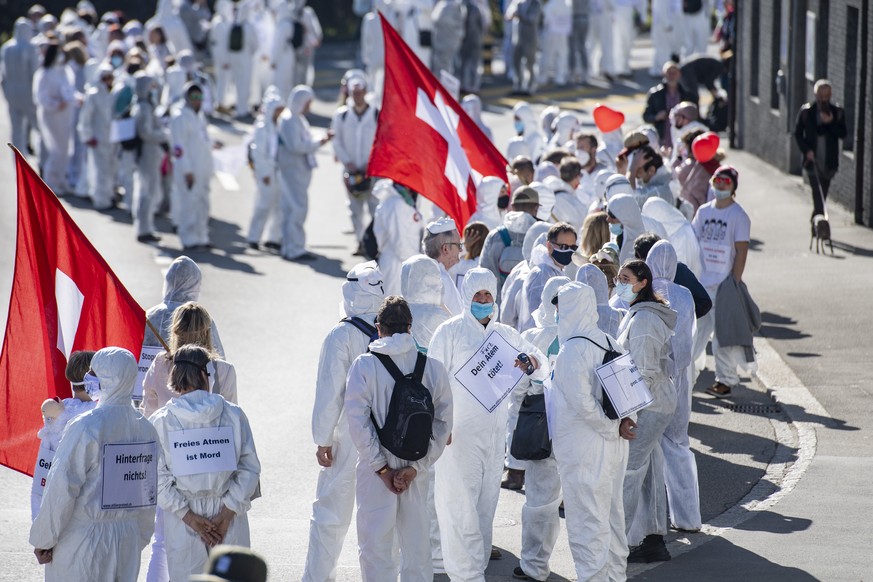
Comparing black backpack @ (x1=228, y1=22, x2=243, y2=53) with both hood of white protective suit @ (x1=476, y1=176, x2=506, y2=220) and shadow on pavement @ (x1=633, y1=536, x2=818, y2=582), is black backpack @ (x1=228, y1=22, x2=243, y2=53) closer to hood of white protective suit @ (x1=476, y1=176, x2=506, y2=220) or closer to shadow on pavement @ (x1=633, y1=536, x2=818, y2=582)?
hood of white protective suit @ (x1=476, y1=176, x2=506, y2=220)

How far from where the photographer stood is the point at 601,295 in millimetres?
8930

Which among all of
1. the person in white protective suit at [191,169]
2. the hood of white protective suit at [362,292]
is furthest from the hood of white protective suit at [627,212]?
the person in white protective suit at [191,169]

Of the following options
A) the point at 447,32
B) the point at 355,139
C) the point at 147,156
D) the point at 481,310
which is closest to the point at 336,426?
the point at 481,310

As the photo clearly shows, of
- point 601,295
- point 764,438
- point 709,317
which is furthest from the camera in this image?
point 709,317

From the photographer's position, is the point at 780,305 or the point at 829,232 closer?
the point at 780,305

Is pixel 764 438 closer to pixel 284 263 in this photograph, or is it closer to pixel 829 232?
pixel 829 232

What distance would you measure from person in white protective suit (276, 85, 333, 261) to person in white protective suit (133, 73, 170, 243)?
6.15ft

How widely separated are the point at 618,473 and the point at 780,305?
7489 mm

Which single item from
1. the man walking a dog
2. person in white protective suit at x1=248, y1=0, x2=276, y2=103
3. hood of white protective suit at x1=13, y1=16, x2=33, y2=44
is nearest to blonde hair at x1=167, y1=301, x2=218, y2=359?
the man walking a dog

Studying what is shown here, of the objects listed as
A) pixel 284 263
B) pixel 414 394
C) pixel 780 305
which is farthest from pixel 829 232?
pixel 414 394

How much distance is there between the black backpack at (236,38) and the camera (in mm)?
30031

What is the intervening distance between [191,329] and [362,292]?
0.93 metres

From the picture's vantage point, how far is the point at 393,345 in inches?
294

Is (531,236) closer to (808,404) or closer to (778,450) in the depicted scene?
(778,450)
